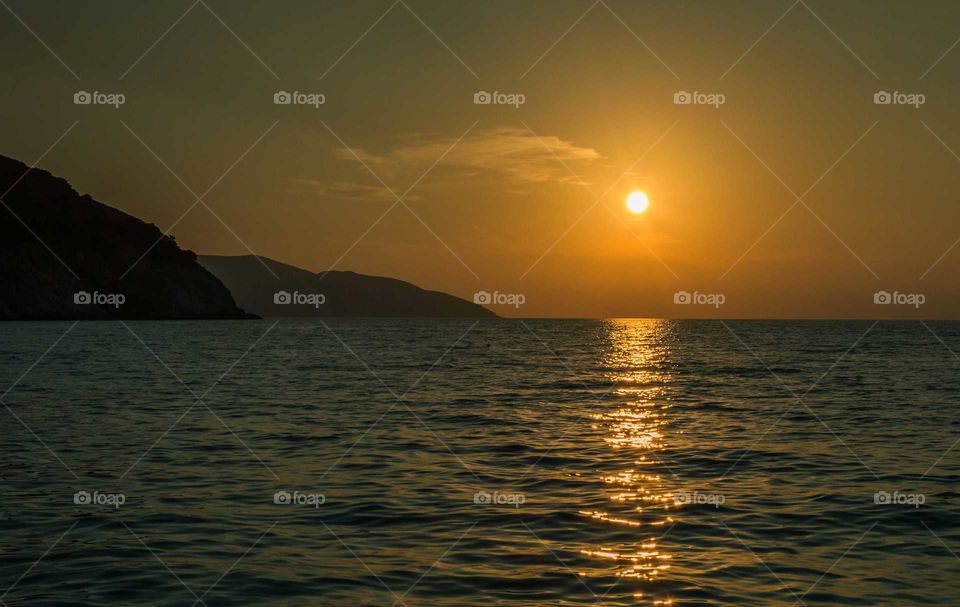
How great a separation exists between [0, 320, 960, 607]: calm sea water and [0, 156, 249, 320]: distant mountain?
425 feet

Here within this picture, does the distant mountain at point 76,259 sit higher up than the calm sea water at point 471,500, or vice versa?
the distant mountain at point 76,259

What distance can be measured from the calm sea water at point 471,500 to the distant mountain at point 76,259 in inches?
5101

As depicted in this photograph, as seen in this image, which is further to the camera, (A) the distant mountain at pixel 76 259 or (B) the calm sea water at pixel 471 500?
(A) the distant mountain at pixel 76 259

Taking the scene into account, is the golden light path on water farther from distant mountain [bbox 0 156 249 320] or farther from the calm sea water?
distant mountain [bbox 0 156 249 320]

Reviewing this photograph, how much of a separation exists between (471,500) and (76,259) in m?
168

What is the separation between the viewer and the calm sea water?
36.7 ft

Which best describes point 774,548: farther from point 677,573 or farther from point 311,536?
point 311,536

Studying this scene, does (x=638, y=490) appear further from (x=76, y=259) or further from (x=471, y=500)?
(x=76, y=259)

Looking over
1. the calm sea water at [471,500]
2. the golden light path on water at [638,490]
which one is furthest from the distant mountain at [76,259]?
the calm sea water at [471,500]

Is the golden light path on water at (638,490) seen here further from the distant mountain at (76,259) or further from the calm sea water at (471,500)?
the distant mountain at (76,259)

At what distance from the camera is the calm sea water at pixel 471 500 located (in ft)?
36.7

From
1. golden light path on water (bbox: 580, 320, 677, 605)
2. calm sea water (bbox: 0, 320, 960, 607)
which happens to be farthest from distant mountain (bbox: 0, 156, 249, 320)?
calm sea water (bbox: 0, 320, 960, 607)

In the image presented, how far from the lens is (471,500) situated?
626 inches

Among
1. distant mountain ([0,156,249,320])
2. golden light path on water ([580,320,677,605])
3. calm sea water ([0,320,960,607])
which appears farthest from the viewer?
distant mountain ([0,156,249,320])
